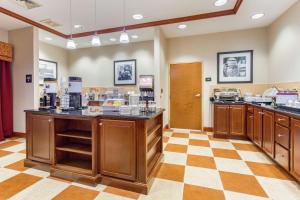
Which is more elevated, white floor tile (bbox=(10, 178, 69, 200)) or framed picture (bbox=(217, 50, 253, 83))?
framed picture (bbox=(217, 50, 253, 83))

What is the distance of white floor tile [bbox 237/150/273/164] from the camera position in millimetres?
2773

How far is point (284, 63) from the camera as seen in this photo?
3.45 meters

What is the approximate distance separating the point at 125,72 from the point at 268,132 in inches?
165

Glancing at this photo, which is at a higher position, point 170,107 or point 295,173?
point 170,107

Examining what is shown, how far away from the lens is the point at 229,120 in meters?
3.98

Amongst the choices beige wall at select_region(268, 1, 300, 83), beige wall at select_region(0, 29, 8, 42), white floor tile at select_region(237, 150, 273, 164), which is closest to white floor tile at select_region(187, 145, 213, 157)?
white floor tile at select_region(237, 150, 273, 164)

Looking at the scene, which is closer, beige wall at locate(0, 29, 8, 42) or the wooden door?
A: beige wall at locate(0, 29, 8, 42)

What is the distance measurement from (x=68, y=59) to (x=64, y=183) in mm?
5333

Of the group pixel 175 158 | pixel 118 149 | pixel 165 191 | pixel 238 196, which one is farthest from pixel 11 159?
pixel 238 196

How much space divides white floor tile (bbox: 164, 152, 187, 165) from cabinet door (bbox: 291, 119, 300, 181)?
1423 mm

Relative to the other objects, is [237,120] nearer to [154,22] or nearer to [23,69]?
[154,22]

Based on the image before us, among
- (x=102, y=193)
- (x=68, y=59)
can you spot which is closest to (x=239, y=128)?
(x=102, y=193)

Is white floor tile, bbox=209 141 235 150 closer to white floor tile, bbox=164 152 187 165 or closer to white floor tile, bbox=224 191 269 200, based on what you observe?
white floor tile, bbox=164 152 187 165

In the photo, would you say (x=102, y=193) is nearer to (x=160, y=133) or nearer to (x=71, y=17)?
(x=160, y=133)
